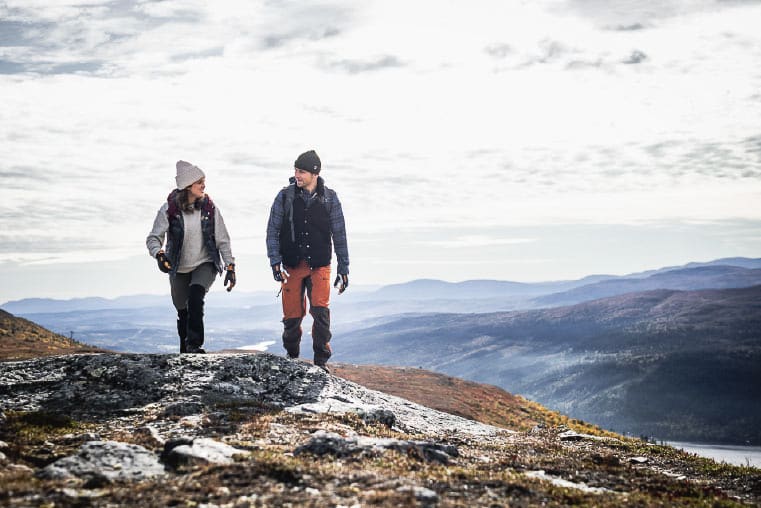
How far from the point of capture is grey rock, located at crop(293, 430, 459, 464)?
27.2ft

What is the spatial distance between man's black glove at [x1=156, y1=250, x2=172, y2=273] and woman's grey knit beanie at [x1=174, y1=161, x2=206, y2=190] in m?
1.40

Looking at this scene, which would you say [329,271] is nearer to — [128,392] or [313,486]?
[128,392]

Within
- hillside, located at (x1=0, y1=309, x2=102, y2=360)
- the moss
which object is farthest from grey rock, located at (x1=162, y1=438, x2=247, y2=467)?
hillside, located at (x1=0, y1=309, x2=102, y2=360)

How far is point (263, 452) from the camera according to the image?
7906 mm

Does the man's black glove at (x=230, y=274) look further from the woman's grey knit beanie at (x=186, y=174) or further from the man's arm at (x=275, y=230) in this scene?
the woman's grey knit beanie at (x=186, y=174)

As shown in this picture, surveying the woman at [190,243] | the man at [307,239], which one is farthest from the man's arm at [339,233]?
the woman at [190,243]

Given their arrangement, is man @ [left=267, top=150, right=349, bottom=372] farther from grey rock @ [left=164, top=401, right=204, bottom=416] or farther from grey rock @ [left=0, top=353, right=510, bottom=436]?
grey rock @ [left=164, top=401, right=204, bottom=416]

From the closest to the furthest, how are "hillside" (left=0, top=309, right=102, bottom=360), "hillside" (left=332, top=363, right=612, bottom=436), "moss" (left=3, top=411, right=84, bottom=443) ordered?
"moss" (left=3, top=411, right=84, bottom=443) < "hillside" (left=0, top=309, right=102, bottom=360) < "hillside" (left=332, top=363, right=612, bottom=436)

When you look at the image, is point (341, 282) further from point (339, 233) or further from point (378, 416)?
point (378, 416)

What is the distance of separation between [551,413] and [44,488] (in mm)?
38039

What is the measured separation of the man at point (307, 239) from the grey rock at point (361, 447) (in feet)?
17.2

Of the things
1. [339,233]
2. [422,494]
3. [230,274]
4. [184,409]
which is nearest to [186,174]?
[230,274]

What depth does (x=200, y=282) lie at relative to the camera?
41.5 feet

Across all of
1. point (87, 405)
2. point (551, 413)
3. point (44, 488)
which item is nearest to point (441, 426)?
point (87, 405)
